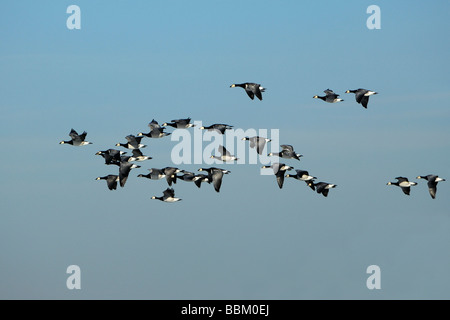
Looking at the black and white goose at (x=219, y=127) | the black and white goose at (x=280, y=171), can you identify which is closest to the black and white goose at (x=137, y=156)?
the black and white goose at (x=219, y=127)

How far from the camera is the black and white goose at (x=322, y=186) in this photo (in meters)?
53.5

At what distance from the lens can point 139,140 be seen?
5594 centimetres

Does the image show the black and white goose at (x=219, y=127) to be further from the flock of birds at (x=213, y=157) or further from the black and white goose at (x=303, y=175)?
the black and white goose at (x=303, y=175)

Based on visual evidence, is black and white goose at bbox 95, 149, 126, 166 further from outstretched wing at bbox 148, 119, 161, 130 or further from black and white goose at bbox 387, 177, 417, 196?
black and white goose at bbox 387, 177, 417, 196

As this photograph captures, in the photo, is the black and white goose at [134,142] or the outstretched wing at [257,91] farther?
the black and white goose at [134,142]

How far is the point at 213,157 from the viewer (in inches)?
2036

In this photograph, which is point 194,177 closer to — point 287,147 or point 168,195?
point 168,195

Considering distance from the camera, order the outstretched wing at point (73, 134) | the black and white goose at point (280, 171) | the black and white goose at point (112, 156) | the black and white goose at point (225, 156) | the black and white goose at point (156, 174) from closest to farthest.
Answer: the black and white goose at point (225, 156), the black and white goose at point (280, 171), the black and white goose at point (112, 156), the black and white goose at point (156, 174), the outstretched wing at point (73, 134)

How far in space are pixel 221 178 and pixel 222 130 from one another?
3810mm

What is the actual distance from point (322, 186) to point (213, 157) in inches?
285

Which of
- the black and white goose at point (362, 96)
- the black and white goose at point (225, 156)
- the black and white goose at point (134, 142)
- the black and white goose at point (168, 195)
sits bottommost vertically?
the black and white goose at point (168, 195)

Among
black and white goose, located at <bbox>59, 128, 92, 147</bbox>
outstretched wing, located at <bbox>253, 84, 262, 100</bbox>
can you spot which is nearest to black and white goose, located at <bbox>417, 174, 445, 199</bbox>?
outstretched wing, located at <bbox>253, 84, 262, 100</bbox>
